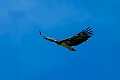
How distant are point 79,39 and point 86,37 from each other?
4.61ft

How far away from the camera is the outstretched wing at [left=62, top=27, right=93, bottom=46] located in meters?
104

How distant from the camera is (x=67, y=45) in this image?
348 feet

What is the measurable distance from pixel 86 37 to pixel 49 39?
5289 millimetres

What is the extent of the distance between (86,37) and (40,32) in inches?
226

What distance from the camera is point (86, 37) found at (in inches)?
4102

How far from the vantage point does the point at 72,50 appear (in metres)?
107

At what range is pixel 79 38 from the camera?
345 feet

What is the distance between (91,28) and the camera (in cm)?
10294

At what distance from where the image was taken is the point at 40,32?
10569 cm

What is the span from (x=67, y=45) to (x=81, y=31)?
3249mm

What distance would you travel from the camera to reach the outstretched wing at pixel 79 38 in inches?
4079

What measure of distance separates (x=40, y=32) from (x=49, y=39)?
6.35 ft

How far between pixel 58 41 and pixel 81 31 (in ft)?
12.9

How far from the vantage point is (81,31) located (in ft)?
341
